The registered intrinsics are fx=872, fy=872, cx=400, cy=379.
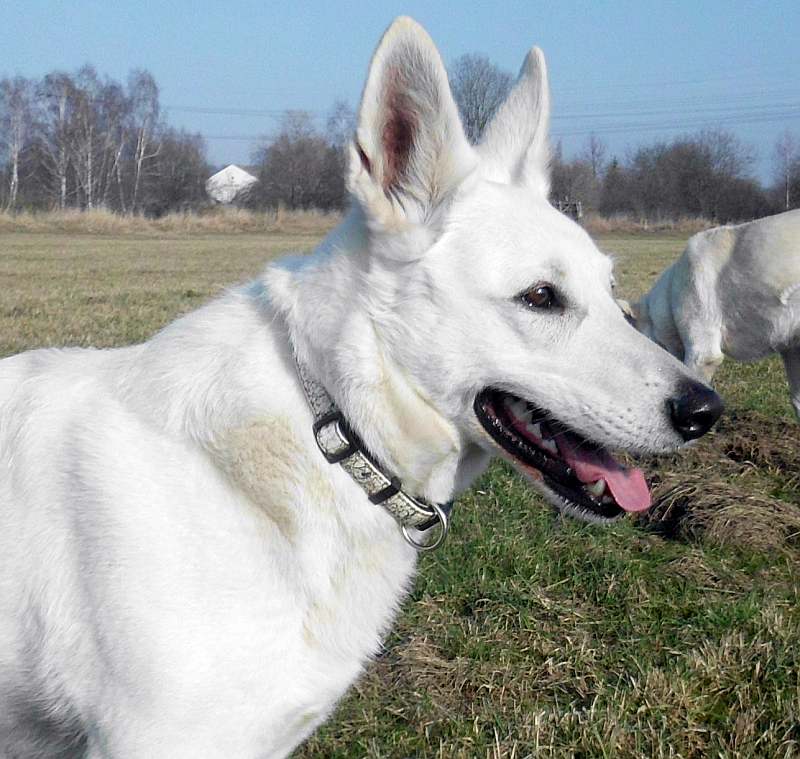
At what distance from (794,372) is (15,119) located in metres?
66.5

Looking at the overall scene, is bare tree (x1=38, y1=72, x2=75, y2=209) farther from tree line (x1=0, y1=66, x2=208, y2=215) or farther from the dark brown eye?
the dark brown eye

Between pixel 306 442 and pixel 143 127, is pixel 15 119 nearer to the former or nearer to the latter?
pixel 143 127

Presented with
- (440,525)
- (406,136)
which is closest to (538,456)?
(440,525)

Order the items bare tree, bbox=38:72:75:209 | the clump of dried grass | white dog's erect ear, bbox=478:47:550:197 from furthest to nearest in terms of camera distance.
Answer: bare tree, bbox=38:72:75:209 → the clump of dried grass → white dog's erect ear, bbox=478:47:550:197

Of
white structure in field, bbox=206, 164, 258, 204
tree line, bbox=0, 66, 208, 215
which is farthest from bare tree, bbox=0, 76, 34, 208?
white structure in field, bbox=206, 164, 258, 204

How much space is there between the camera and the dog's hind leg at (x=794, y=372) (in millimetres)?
6434

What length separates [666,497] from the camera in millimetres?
4805

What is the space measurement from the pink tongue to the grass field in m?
0.88

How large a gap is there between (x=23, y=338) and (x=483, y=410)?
7.46 m

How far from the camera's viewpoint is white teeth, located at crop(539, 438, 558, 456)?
7.57 ft

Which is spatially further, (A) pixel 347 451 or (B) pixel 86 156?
(B) pixel 86 156

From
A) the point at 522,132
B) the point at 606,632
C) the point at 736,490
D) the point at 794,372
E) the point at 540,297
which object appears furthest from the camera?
the point at 794,372

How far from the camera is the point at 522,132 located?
279cm

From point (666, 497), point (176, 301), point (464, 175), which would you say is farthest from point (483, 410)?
point (176, 301)
